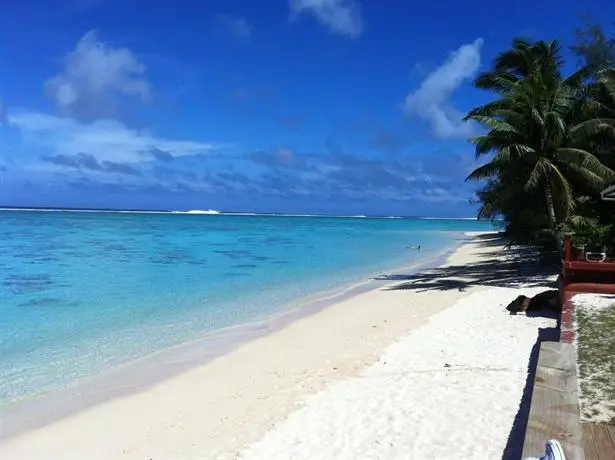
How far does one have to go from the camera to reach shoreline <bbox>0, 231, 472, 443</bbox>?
256 inches

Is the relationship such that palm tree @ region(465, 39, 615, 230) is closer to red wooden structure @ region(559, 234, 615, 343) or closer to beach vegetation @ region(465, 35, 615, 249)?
beach vegetation @ region(465, 35, 615, 249)

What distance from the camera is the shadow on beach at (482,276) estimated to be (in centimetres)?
1711

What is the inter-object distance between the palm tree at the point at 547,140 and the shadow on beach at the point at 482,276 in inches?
89.9

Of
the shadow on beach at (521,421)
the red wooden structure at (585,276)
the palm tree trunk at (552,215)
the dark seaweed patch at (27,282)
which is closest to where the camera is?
the shadow on beach at (521,421)

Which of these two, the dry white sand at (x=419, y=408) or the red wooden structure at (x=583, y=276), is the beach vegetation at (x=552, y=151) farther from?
the dry white sand at (x=419, y=408)

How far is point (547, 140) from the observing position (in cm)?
1639

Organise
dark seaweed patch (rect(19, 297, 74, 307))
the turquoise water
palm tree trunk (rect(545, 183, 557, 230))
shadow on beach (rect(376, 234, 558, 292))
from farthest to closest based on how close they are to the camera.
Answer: shadow on beach (rect(376, 234, 558, 292)) < palm tree trunk (rect(545, 183, 557, 230)) < dark seaweed patch (rect(19, 297, 74, 307)) < the turquoise water

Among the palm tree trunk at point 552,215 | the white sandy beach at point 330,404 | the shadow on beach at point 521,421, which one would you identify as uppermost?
the palm tree trunk at point 552,215

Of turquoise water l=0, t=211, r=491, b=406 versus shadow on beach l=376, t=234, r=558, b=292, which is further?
shadow on beach l=376, t=234, r=558, b=292

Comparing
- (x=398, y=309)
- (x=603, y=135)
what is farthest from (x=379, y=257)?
(x=398, y=309)

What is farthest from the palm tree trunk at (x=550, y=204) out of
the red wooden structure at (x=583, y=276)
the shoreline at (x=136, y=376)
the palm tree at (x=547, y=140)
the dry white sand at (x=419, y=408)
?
the dry white sand at (x=419, y=408)

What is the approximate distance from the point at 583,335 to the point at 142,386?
19.3 feet

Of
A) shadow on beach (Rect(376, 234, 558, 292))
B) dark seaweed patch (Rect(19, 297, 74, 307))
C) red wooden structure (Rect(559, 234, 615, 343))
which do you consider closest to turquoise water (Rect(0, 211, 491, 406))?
dark seaweed patch (Rect(19, 297, 74, 307))

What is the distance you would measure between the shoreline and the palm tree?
7506 millimetres
